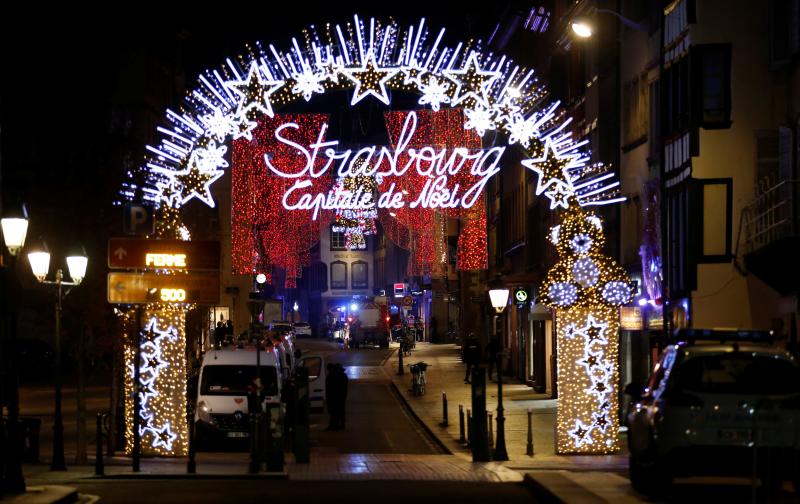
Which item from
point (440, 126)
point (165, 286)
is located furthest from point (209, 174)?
point (440, 126)

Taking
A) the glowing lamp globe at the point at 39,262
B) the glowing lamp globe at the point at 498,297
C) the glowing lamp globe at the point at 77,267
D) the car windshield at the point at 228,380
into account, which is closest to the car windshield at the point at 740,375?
the glowing lamp globe at the point at 39,262

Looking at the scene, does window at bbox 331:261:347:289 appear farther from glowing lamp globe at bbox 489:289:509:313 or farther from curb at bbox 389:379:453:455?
glowing lamp globe at bbox 489:289:509:313

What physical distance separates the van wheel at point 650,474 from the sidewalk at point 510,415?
5.55m

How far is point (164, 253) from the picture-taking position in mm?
23578

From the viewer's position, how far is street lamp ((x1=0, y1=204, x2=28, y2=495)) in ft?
57.5

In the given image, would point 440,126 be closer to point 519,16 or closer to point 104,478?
point 519,16

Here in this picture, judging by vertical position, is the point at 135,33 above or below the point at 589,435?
above

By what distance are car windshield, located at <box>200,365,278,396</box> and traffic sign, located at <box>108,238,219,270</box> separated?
682 cm

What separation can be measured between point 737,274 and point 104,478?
12.9 meters

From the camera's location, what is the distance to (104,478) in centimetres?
2080

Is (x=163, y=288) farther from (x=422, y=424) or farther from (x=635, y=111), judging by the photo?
(x=635, y=111)

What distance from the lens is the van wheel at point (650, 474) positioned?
605 inches

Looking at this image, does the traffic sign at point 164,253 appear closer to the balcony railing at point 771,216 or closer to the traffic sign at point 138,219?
the traffic sign at point 138,219

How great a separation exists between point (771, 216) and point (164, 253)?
11270 mm
